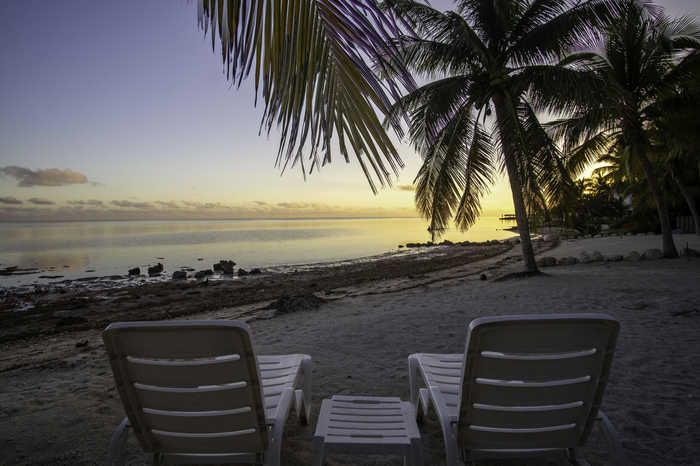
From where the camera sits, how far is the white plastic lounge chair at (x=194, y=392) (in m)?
1.44

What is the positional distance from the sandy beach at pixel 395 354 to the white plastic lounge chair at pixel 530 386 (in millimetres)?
695

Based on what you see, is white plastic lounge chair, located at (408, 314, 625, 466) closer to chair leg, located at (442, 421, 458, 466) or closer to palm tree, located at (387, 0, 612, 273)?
chair leg, located at (442, 421, 458, 466)

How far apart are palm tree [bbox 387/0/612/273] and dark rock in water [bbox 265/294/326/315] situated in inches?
143

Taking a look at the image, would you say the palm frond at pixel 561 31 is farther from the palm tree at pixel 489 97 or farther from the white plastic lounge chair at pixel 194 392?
the white plastic lounge chair at pixel 194 392

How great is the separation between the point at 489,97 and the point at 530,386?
854 centimetres

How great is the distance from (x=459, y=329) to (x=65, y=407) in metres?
4.50

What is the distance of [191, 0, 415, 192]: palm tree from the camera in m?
1.34

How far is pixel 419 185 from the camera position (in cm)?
890

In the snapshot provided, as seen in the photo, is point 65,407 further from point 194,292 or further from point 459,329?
point 194,292

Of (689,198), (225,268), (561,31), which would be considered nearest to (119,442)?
(561,31)

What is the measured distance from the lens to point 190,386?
5.05 feet

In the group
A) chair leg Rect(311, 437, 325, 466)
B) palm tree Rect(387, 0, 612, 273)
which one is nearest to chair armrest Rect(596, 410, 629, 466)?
chair leg Rect(311, 437, 325, 466)

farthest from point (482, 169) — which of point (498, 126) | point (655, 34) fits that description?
point (655, 34)

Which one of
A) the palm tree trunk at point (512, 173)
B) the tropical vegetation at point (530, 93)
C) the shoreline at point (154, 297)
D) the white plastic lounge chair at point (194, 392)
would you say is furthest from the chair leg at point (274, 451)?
the palm tree trunk at point (512, 173)
